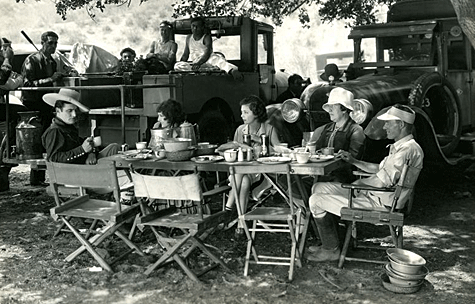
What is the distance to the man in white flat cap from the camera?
4.84m

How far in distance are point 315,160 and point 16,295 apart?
249 centimetres

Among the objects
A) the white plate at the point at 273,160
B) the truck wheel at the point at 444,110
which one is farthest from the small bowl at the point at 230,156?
the truck wheel at the point at 444,110

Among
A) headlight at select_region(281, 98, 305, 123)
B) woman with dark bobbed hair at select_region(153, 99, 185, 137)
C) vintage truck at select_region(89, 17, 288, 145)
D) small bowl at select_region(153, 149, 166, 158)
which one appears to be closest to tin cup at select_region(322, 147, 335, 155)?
small bowl at select_region(153, 149, 166, 158)

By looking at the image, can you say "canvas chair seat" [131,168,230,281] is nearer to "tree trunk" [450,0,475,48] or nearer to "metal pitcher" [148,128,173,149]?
"metal pitcher" [148,128,173,149]

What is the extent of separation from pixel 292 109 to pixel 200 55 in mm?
2072

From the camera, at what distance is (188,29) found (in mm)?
9445

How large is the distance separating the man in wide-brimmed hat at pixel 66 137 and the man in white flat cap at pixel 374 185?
2316 mm

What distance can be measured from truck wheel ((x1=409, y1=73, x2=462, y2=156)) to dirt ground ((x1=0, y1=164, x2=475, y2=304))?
1.75 metres

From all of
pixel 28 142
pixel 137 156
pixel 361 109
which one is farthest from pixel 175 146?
pixel 28 142

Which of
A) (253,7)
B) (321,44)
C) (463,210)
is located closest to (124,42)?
(321,44)

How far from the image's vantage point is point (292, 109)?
7410mm

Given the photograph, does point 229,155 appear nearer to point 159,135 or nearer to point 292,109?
point 159,135

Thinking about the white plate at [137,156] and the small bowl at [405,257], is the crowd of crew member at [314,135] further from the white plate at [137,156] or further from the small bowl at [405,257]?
the white plate at [137,156]

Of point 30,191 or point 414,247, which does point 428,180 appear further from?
point 30,191
